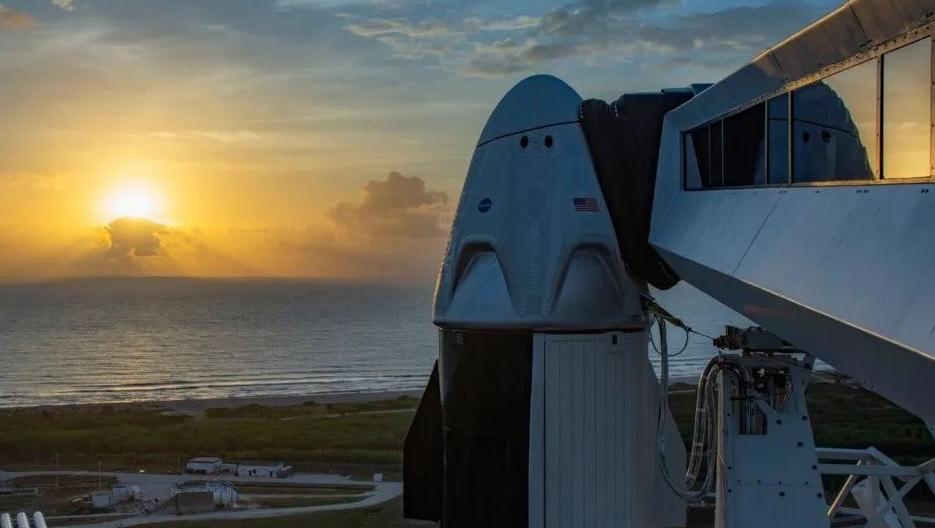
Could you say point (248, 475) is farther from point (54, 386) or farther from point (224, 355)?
point (224, 355)

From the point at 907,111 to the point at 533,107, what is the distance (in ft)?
23.6

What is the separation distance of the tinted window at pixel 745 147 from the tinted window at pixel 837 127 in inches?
26.7

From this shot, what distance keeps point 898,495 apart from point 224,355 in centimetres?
12104

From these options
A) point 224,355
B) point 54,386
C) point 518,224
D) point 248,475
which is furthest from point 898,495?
point 224,355

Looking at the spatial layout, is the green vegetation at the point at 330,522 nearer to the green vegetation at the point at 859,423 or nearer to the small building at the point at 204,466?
the small building at the point at 204,466

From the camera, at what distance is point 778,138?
6.92 meters

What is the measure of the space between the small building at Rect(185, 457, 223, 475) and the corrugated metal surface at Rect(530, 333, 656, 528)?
36132mm

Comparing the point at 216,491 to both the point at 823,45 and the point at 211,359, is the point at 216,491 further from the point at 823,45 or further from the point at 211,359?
the point at 211,359

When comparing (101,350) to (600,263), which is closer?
(600,263)

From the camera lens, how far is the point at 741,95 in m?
7.85

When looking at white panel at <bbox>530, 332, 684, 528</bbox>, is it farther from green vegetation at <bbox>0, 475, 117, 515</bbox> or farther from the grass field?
green vegetation at <bbox>0, 475, 117, 515</bbox>

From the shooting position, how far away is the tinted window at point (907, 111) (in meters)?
4.50

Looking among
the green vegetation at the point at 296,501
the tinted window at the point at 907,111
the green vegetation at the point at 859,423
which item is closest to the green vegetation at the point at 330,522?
the green vegetation at the point at 296,501

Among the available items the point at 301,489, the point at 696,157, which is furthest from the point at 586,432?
the point at 301,489
